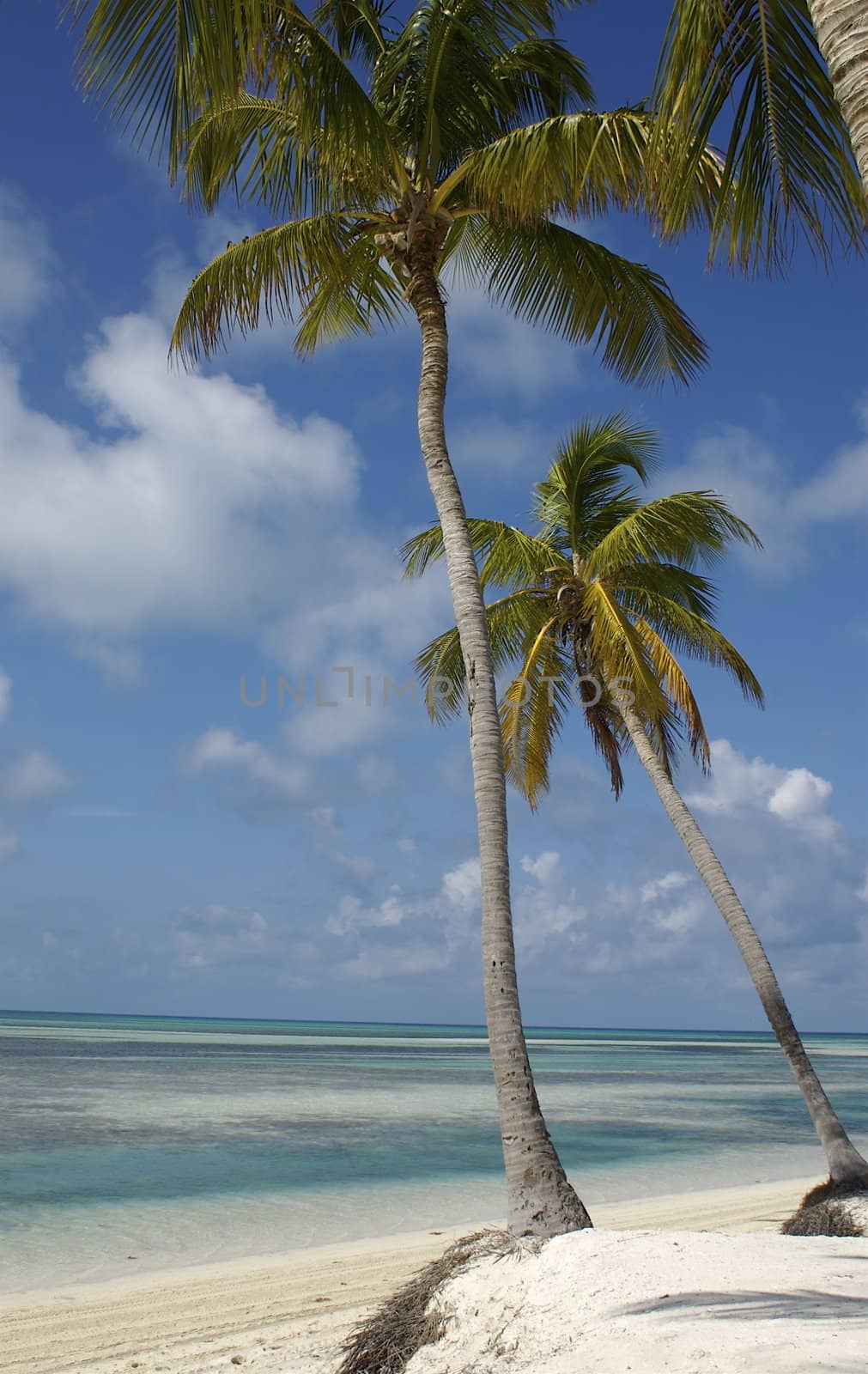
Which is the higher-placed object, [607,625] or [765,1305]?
[607,625]

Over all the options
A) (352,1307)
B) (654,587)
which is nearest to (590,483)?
(654,587)

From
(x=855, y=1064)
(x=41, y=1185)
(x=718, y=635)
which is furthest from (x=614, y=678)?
(x=855, y=1064)

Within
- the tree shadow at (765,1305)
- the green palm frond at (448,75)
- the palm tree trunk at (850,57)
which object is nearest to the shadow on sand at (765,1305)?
the tree shadow at (765,1305)

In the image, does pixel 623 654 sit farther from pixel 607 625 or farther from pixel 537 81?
pixel 537 81

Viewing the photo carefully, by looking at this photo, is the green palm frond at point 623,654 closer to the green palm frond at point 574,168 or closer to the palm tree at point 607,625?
the palm tree at point 607,625

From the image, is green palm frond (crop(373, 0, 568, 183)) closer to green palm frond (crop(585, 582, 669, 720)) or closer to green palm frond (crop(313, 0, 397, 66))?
green palm frond (crop(313, 0, 397, 66))

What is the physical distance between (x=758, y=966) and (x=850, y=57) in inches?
369

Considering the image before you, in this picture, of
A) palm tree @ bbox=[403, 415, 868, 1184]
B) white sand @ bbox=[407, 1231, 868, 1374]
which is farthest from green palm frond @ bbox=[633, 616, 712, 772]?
white sand @ bbox=[407, 1231, 868, 1374]

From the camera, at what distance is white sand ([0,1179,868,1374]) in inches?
172

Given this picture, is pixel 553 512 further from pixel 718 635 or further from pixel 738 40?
pixel 738 40

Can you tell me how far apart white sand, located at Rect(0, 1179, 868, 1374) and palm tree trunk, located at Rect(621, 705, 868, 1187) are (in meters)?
1.58

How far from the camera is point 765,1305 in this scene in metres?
4.68

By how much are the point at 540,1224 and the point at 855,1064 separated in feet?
219

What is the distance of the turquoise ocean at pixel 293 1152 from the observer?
1038 cm
